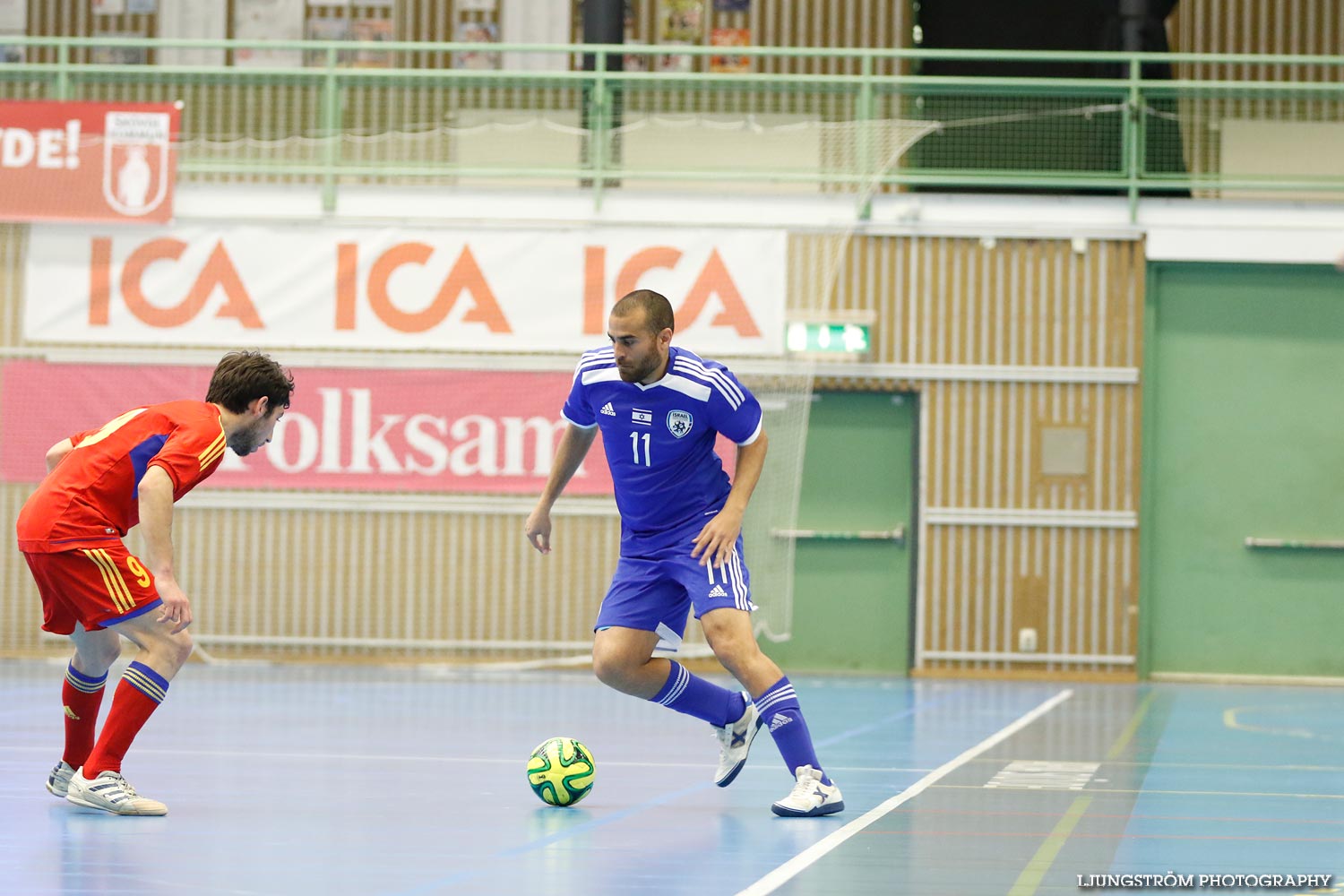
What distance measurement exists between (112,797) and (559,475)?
2162 mm

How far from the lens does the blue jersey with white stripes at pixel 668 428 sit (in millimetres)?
6723

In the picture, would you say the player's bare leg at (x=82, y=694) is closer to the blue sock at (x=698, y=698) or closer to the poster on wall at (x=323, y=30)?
the blue sock at (x=698, y=698)

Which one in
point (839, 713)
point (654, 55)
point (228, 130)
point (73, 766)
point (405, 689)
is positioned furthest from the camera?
point (654, 55)

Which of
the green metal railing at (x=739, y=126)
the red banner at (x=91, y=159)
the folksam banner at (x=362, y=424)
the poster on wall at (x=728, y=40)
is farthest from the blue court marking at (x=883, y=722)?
the red banner at (x=91, y=159)

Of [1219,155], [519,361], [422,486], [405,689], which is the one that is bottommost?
[405,689]

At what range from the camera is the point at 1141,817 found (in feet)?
22.5

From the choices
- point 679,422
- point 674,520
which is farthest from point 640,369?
point 674,520

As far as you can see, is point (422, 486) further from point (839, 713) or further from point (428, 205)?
point (839, 713)

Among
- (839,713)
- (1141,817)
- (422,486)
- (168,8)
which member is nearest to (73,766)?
(1141,817)

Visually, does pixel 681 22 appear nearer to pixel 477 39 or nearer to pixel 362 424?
pixel 477 39

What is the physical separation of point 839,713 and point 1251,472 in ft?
20.5

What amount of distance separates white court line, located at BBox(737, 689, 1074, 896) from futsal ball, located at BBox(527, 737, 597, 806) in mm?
1126

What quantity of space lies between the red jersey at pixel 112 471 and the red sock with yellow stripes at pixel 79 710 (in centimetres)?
65

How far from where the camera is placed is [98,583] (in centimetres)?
635
